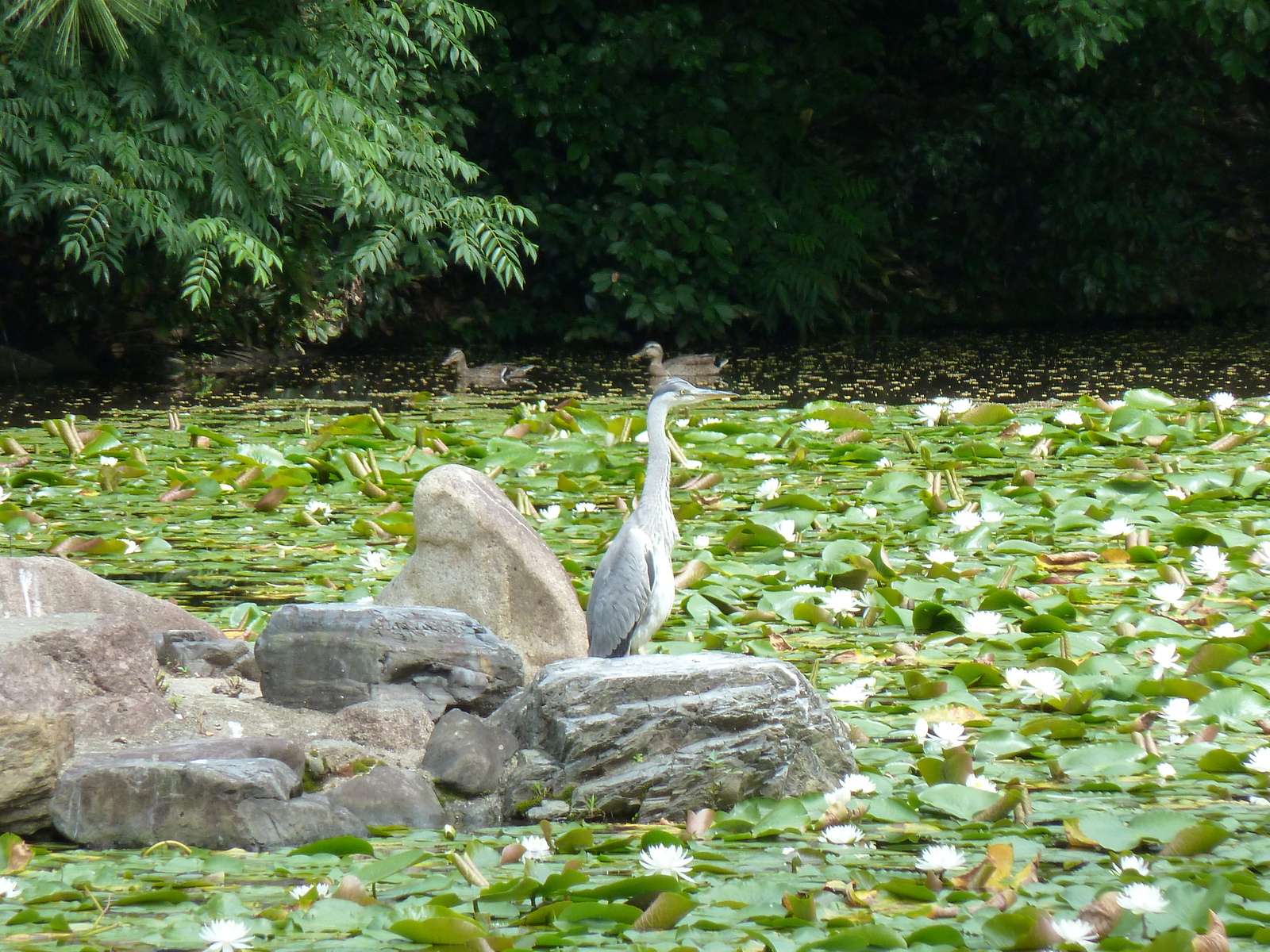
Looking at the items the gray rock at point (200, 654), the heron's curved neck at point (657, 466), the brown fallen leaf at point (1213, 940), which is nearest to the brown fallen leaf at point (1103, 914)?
the brown fallen leaf at point (1213, 940)

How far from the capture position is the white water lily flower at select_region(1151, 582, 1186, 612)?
326cm

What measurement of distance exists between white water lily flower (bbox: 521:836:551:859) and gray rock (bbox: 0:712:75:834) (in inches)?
32.8

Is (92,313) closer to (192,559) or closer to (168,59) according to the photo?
(168,59)

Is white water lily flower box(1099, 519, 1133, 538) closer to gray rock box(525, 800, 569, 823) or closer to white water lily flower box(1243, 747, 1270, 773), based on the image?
white water lily flower box(1243, 747, 1270, 773)

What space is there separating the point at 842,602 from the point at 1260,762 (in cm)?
121

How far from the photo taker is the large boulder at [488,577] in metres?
3.36

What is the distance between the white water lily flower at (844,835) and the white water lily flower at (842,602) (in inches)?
47.9

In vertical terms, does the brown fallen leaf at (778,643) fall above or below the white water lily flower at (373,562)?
below

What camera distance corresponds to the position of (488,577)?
3363mm

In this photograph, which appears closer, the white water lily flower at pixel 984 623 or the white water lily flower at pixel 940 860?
the white water lily flower at pixel 940 860

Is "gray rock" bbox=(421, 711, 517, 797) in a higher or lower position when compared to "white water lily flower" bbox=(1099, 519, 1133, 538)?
lower

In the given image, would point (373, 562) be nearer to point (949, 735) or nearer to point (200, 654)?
point (200, 654)

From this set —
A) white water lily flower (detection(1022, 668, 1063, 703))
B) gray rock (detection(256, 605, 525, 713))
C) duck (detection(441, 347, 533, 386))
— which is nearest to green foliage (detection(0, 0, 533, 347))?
duck (detection(441, 347, 533, 386))

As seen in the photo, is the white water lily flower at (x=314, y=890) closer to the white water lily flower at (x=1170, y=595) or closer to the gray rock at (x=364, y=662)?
the gray rock at (x=364, y=662)
